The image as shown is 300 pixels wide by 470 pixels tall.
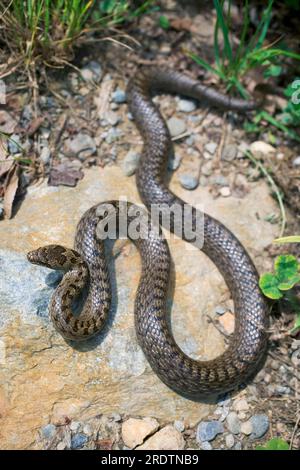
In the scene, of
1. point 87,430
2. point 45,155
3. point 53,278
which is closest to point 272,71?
point 45,155

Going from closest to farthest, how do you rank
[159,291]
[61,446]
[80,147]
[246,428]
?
[61,446]
[246,428]
[159,291]
[80,147]

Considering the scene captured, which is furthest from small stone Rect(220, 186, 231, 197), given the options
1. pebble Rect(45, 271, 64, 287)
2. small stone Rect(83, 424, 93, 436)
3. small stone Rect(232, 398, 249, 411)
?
small stone Rect(83, 424, 93, 436)

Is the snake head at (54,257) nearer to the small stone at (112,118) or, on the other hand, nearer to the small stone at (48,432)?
the small stone at (48,432)

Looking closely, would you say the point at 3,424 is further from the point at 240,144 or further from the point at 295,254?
the point at 240,144

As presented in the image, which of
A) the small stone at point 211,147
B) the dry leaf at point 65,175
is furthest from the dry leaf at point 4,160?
the small stone at point 211,147

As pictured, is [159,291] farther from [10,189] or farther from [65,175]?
[10,189]

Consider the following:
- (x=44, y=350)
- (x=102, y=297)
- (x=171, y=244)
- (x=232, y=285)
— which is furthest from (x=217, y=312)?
(x=44, y=350)

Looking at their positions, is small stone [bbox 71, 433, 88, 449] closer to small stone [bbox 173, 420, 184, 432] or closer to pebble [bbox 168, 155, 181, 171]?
small stone [bbox 173, 420, 184, 432]
